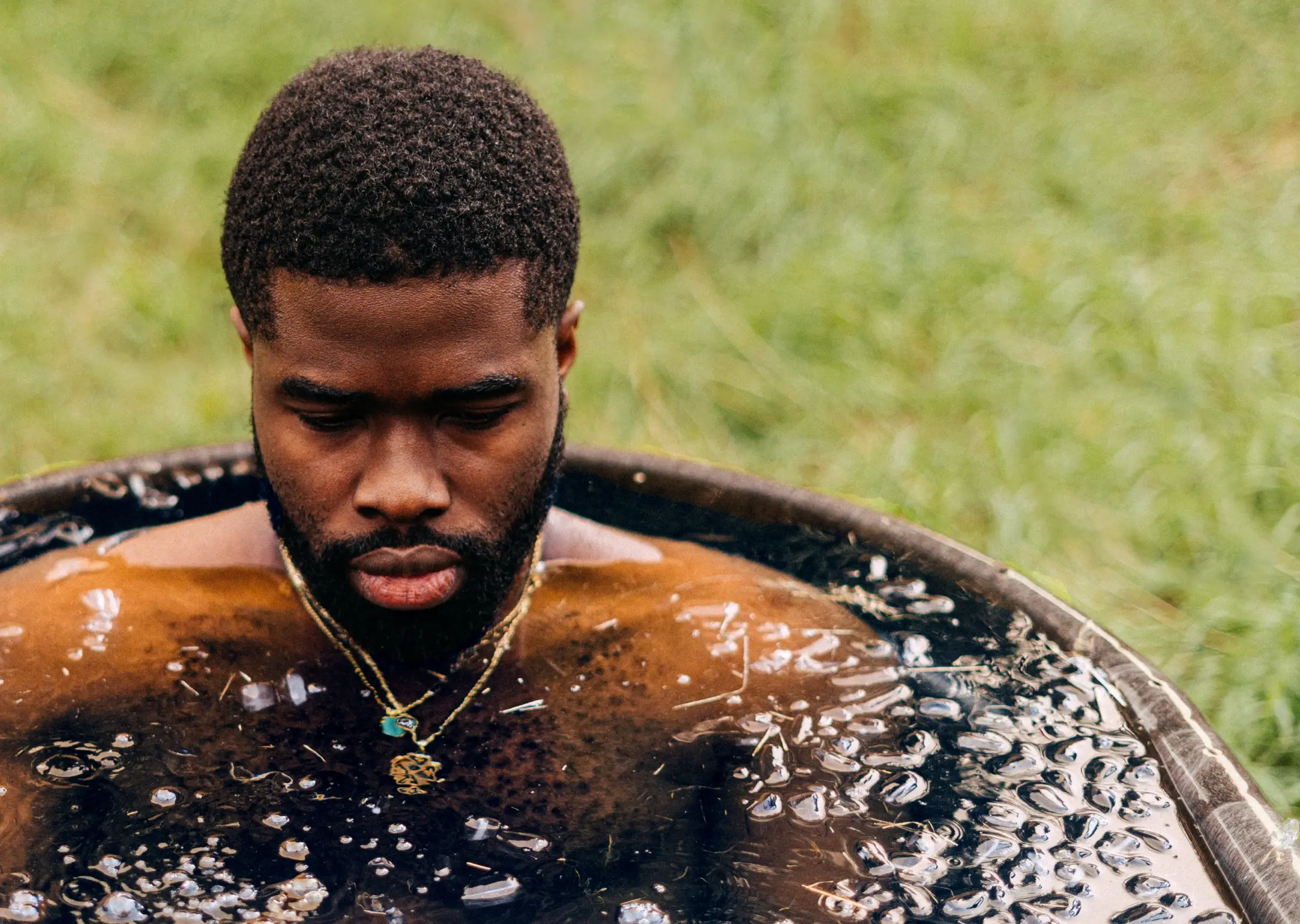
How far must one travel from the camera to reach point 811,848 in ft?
5.91

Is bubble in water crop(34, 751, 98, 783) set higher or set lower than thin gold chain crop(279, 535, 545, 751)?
lower

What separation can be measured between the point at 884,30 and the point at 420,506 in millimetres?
4335

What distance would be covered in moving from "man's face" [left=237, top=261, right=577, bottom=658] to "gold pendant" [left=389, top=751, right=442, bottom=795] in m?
0.20

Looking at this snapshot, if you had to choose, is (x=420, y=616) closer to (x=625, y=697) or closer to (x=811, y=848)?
(x=625, y=697)

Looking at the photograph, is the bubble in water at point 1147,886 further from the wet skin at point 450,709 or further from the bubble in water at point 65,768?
the bubble in water at point 65,768

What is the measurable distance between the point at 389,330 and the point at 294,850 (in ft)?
2.21

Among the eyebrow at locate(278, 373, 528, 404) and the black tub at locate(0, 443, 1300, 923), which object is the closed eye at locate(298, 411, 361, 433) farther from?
the black tub at locate(0, 443, 1300, 923)

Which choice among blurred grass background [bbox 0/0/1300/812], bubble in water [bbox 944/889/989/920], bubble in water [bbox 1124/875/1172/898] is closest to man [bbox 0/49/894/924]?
bubble in water [bbox 944/889/989/920]

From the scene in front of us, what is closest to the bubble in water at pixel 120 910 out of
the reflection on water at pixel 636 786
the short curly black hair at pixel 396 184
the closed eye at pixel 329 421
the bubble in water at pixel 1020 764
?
the reflection on water at pixel 636 786

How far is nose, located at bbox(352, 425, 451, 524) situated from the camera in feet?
5.88

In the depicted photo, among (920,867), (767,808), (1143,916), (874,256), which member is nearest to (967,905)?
(920,867)

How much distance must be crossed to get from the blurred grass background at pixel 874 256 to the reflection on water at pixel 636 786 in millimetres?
888

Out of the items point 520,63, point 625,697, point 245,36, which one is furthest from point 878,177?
point 625,697

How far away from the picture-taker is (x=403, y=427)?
1.82 m
